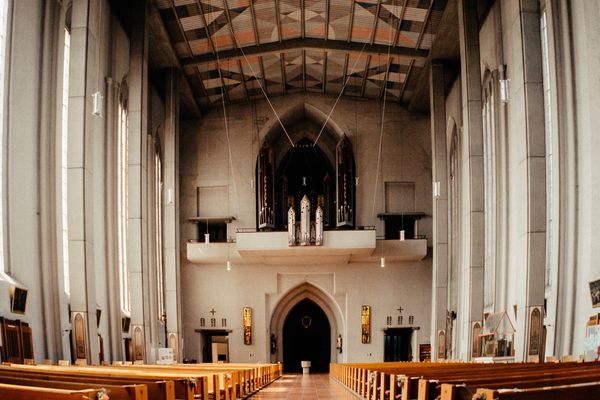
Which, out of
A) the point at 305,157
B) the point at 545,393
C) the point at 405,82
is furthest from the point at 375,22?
the point at 545,393

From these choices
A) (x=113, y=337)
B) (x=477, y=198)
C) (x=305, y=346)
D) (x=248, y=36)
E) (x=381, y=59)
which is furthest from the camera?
(x=305, y=346)

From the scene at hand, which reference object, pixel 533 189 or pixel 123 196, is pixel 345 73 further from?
pixel 533 189

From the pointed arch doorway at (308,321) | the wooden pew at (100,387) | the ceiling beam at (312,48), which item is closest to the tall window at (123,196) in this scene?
the ceiling beam at (312,48)

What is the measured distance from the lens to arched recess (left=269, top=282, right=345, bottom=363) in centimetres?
2853

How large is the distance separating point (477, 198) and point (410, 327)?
1009cm

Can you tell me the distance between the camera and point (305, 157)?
1101 inches

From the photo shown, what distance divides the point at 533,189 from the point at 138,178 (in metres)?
10.5

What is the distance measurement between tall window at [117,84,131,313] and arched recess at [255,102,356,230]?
6570 millimetres

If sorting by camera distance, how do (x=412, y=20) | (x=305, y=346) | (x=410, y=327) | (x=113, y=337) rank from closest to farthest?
(x=113, y=337) → (x=412, y=20) → (x=410, y=327) → (x=305, y=346)

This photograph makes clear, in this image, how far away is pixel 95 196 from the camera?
57.4 ft

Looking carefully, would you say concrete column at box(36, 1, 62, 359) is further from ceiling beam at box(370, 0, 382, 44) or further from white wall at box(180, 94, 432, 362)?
white wall at box(180, 94, 432, 362)

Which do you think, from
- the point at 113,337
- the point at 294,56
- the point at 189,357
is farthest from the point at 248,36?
the point at 189,357

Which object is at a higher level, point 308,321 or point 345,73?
point 345,73

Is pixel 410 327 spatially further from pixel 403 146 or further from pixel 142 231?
pixel 142 231
